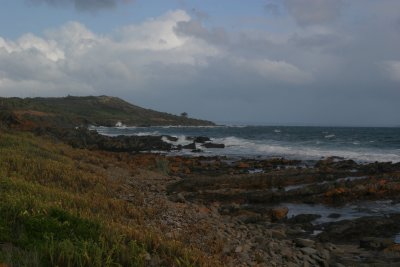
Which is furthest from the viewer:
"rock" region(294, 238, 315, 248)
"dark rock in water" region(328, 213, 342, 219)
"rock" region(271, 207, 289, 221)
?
"dark rock in water" region(328, 213, 342, 219)

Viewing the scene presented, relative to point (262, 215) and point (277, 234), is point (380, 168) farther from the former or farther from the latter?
point (277, 234)

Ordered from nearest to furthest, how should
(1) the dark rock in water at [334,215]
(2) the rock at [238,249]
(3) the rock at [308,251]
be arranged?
(2) the rock at [238,249] < (3) the rock at [308,251] < (1) the dark rock in water at [334,215]

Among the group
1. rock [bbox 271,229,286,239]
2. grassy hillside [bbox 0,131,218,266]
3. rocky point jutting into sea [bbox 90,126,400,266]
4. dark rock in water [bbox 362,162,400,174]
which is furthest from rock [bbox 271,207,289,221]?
dark rock in water [bbox 362,162,400,174]

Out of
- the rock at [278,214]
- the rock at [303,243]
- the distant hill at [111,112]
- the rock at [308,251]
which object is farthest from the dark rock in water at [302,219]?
the distant hill at [111,112]

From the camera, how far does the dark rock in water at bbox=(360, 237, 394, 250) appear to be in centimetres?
1158

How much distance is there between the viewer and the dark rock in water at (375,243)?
11582 millimetres

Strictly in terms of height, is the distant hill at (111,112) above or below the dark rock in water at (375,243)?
above

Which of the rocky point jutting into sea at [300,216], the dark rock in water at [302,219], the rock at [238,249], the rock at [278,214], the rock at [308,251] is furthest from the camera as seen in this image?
the rock at [278,214]

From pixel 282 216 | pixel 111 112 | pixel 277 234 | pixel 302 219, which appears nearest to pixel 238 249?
pixel 277 234

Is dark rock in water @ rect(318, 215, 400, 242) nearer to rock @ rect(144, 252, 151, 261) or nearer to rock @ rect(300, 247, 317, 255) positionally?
rock @ rect(300, 247, 317, 255)

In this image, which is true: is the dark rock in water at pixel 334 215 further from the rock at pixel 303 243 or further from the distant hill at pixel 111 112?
the distant hill at pixel 111 112

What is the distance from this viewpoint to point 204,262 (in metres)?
6.60

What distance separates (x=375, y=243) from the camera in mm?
11703

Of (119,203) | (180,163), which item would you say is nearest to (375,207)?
(119,203)
